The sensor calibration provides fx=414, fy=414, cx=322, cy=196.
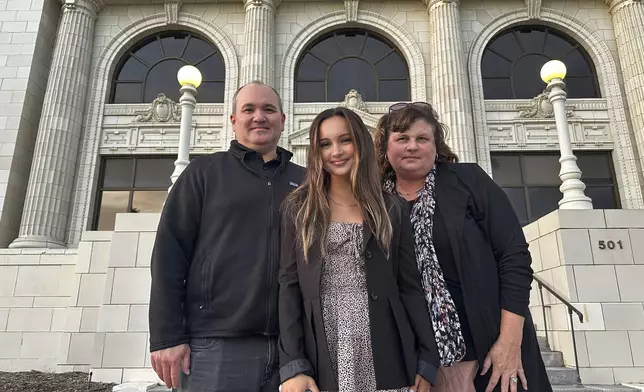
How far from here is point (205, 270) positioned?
2.27 m

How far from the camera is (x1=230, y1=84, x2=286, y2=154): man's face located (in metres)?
2.52

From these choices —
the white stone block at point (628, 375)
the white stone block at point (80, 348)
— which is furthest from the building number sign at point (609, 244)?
the white stone block at point (80, 348)

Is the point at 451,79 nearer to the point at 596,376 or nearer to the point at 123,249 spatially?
the point at 596,376

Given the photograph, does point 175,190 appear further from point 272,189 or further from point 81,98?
point 81,98

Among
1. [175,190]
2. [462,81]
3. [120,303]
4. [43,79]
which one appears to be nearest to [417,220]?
[175,190]

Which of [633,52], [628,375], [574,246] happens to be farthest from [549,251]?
[633,52]

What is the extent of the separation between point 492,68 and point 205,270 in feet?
47.1

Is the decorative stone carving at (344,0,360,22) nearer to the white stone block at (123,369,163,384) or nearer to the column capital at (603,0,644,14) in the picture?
the column capital at (603,0,644,14)

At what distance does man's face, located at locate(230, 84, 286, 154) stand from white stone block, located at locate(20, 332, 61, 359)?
31.8ft

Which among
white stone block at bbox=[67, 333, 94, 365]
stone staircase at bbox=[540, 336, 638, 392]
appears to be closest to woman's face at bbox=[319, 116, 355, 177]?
stone staircase at bbox=[540, 336, 638, 392]

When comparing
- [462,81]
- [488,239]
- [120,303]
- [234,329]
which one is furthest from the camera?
[462,81]

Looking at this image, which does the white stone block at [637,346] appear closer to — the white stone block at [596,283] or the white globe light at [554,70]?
the white stone block at [596,283]

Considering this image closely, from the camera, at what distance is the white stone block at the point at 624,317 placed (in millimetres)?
6793

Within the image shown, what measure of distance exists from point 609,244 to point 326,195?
22.9 ft
